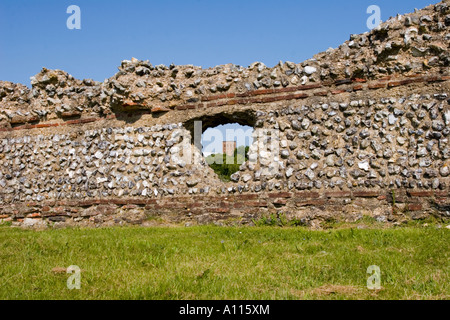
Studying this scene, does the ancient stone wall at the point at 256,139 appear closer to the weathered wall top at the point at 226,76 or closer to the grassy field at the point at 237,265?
the weathered wall top at the point at 226,76

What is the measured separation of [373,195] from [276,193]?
68.6 inches

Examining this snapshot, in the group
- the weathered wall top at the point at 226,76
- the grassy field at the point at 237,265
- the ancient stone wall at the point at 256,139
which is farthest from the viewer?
the weathered wall top at the point at 226,76

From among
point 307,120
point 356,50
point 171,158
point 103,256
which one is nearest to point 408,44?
point 356,50

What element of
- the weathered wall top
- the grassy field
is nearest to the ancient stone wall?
the weathered wall top

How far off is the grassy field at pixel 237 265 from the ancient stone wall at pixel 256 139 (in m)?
1.29

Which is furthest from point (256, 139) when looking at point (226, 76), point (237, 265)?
point (237, 265)

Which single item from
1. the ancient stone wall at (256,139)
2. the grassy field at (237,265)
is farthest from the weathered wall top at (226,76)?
the grassy field at (237,265)

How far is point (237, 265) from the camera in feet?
15.0

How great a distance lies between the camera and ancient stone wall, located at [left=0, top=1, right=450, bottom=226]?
24.4ft

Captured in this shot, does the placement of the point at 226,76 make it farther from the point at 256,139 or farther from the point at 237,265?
the point at 237,265

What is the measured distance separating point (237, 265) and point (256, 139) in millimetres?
4254

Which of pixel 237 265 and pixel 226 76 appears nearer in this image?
pixel 237 265

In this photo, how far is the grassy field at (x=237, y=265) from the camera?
3.64 meters

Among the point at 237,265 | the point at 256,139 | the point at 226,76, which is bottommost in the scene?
the point at 237,265
